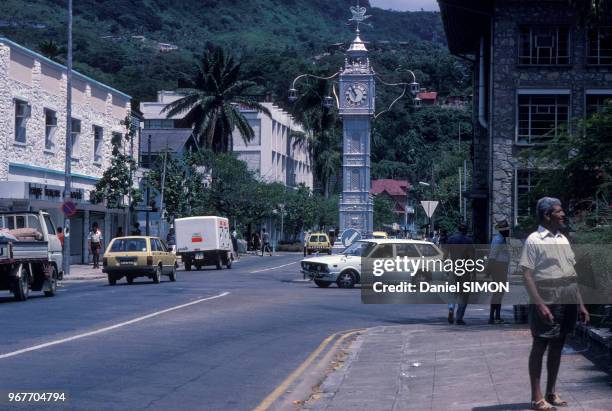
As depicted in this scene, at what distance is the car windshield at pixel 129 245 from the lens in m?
35.8

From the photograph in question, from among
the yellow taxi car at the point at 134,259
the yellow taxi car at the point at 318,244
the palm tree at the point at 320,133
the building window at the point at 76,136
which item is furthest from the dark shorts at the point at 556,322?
the palm tree at the point at 320,133

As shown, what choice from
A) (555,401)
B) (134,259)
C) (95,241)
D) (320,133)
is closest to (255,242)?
(320,133)

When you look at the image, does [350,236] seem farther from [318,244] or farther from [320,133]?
[320,133]

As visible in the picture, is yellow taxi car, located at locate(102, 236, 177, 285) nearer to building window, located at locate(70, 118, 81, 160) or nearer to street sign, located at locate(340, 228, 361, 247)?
street sign, located at locate(340, 228, 361, 247)

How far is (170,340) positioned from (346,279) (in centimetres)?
1697

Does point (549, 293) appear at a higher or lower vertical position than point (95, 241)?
lower

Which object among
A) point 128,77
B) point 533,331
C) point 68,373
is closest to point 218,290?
point 68,373

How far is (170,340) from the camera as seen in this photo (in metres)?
17.2

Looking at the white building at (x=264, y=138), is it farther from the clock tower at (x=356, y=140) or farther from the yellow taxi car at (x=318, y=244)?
the clock tower at (x=356, y=140)

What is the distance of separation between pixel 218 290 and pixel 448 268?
31.9 feet

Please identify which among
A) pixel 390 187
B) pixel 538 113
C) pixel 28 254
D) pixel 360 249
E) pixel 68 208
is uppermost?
pixel 390 187

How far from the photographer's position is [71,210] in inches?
1554

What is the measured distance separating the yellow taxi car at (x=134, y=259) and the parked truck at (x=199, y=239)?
13056mm

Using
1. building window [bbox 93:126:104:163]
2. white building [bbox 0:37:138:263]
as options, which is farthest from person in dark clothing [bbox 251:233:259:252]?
building window [bbox 93:126:104:163]
